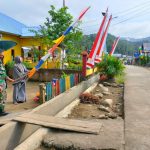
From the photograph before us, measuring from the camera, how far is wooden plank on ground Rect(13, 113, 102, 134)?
5.77 meters

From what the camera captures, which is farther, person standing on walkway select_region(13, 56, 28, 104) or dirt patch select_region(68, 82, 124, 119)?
person standing on walkway select_region(13, 56, 28, 104)

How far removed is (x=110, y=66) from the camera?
567 inches

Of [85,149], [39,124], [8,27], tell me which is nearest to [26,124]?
[39,124]

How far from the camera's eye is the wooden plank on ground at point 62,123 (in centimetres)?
577

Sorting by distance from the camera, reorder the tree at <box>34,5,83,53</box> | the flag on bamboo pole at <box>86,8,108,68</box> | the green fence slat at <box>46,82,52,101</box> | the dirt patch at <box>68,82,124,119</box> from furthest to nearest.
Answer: the tree at <box>34,5,83,53</box>
the flag on bamboo pole at <box>86,8,108,68</box>
the green fence slat at <box>46,82,52,101</box>
the dirt patch at <box>68,82,124,119</box>

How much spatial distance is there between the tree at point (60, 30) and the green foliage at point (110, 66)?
414cm

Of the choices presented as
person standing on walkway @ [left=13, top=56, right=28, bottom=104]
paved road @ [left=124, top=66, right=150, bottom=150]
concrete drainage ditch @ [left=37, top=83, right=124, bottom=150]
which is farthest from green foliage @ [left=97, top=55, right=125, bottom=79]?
concrete drainage ditch @ [left=37, top=83, right=124, bottom=150]

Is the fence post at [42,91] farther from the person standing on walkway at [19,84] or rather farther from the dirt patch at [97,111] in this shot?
the person standing on walkway at [19,84]

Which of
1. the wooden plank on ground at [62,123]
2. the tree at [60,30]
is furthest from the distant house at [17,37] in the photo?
the wooden plank on ground at [62,123]

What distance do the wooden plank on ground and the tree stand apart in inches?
486

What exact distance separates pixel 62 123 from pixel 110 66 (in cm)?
858

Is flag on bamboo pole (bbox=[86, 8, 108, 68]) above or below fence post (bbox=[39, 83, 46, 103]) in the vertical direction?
above

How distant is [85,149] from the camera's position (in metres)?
5.09

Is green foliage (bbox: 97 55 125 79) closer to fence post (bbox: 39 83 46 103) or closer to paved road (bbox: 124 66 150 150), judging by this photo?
paved road (bbox: 124 66 150 150)
